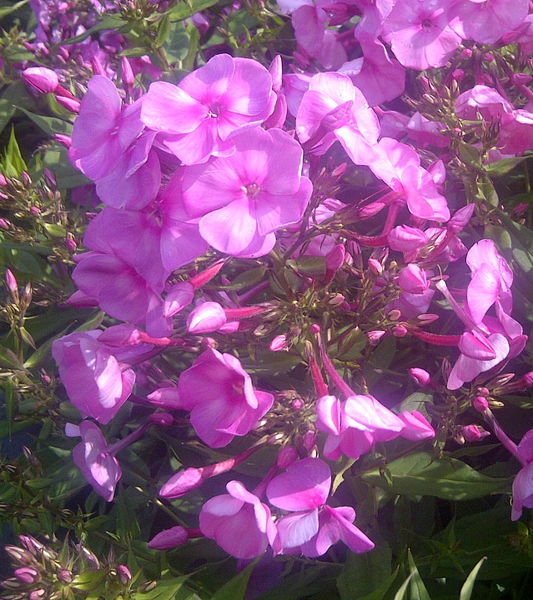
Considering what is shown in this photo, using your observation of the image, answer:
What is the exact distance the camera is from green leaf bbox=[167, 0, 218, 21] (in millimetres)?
1321

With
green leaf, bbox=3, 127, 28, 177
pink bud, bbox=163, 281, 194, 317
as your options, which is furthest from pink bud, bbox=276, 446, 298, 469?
green leaf, bbox=3, 127, 28, 177

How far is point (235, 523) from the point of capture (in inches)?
35.7

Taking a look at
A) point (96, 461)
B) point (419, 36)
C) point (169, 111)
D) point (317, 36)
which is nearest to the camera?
point (169, 111)

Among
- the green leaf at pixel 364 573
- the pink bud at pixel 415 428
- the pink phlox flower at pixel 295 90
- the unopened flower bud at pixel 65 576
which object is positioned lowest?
the green leaf at pixel 364 573

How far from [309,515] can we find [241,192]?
0.40 meters

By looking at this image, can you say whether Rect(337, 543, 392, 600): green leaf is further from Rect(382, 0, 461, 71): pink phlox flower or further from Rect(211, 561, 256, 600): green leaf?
Rect(382, 0, 461, 71): pink phlox flower

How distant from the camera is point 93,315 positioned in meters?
1.23

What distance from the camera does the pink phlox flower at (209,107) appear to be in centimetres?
77

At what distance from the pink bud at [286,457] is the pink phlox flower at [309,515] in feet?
0.05

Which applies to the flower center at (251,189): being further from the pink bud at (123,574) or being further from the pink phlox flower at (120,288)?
the pink bud at (123,574)

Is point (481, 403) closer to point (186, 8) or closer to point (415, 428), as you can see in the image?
point (415, 428)

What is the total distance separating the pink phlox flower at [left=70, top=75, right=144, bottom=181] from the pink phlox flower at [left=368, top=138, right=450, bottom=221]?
1.05 ft

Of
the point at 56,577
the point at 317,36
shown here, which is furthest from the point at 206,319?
the point at 317,36

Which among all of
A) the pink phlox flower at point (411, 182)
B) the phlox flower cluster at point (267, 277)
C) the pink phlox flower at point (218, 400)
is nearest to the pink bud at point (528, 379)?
the phlox flower cluster at point (267, 277)
